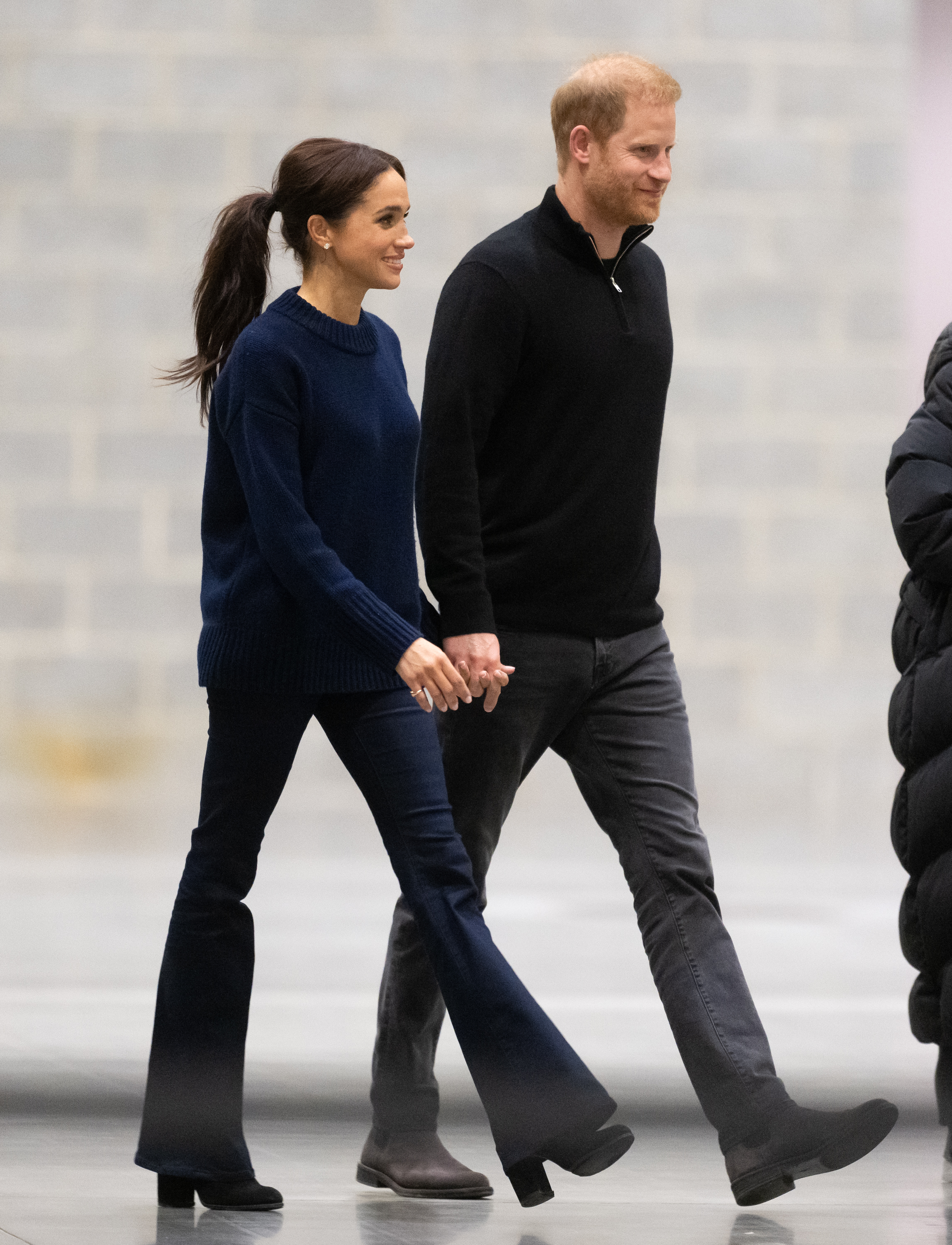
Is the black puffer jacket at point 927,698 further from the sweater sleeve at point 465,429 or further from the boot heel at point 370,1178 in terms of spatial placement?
the boot heel at point 370,1178

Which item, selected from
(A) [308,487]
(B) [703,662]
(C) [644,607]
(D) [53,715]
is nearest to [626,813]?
(C) [644,607]

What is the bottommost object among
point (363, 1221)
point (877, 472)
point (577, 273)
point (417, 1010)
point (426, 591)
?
point (363, 1221)

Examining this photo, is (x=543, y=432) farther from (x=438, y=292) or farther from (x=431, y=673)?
(x=438, y=292)

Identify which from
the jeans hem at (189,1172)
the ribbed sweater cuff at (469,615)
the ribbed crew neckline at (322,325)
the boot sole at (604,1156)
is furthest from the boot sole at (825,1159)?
the ribbed crew neckline at (322,325)

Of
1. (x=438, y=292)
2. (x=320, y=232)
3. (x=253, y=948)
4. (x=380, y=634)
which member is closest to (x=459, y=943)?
(x=253, y=948)

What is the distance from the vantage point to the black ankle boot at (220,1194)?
2367mm

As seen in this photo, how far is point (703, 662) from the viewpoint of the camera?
345 centimetres

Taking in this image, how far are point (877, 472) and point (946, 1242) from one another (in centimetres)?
155

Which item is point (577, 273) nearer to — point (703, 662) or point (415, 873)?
point (415, 873)

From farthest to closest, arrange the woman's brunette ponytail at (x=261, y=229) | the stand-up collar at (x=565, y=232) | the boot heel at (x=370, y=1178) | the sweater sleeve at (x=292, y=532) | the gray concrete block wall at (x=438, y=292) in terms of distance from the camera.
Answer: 1. the gray concrete block wall at (x=438, y=292)
2. the boot heel at (x=370, y=1178)
3. the stand-up collar at (x=565, y=232)
4. the woman's brunette ponytail at (x=261, y=229)
5. the sweater sleeve at (x=292, y=532)

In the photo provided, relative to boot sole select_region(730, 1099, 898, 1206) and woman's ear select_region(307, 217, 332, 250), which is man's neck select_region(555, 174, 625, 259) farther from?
boot sole select_region(730, 1099, 898, 1206)

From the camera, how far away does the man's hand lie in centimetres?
233

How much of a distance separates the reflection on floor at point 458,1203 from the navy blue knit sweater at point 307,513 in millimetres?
623

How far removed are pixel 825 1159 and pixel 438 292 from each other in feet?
5.68
